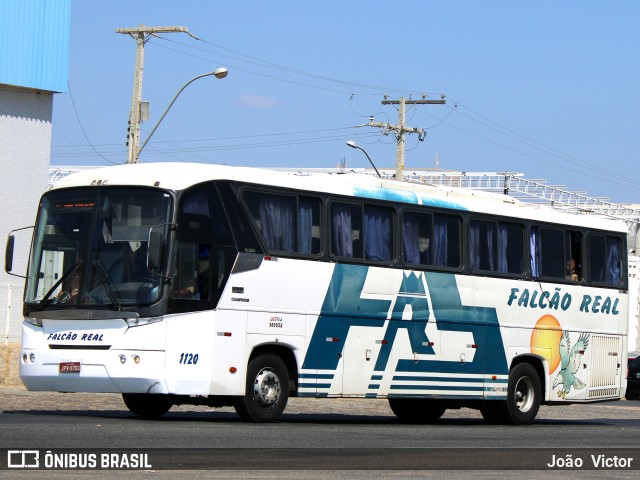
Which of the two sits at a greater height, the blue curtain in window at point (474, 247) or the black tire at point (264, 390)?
the blue curtain in window at point (474, 247)

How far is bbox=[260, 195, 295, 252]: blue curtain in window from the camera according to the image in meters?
19.0

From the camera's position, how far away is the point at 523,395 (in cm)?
2341

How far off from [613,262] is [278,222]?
874 cm

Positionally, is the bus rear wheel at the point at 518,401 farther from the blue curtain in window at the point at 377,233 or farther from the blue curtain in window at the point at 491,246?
the blue curtain in window at the point at 377,233

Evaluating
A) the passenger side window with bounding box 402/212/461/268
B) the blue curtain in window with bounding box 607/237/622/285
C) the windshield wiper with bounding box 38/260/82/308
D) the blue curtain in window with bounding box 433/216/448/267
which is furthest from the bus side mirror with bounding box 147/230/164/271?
the blue curtain in window with bounding box 607/237/622/285

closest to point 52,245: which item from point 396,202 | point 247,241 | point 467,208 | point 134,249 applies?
point 134,249

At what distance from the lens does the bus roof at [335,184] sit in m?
18.3

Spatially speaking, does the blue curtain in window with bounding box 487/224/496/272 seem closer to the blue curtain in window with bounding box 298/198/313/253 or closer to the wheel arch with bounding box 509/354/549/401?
the wheel arch with bounding box 509/354/549/401

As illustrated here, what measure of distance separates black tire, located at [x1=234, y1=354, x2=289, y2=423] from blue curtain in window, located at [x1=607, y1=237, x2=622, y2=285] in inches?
339

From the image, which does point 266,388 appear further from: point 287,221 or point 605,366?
point 605,366

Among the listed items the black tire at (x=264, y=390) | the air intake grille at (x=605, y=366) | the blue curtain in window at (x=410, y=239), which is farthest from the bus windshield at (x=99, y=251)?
the air intake grille at (x=605, y=366)

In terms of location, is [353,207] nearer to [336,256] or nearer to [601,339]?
[336,256]

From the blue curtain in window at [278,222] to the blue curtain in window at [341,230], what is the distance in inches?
33.4

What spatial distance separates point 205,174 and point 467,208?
5.80 metres
